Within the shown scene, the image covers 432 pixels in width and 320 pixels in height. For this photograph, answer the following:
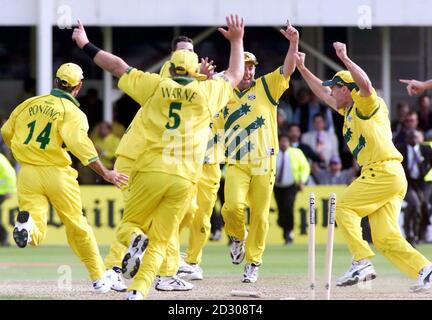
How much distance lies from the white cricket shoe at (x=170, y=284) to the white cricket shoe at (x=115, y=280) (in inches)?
14.8

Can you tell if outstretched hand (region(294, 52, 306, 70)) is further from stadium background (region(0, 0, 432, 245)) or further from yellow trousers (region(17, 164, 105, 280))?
stadium background (region(0, 0, 432, 245))

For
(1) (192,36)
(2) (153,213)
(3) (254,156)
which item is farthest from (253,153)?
(1) (192,36)

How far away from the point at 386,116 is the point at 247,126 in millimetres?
1940

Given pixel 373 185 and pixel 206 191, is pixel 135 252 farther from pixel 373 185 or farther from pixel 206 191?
pixel 206 191

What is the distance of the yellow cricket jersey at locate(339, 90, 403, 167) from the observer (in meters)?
15.0

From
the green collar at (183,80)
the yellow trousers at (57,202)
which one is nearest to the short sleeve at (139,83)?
the green collar at (183,80)

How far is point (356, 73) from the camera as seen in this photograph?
14.5 metres

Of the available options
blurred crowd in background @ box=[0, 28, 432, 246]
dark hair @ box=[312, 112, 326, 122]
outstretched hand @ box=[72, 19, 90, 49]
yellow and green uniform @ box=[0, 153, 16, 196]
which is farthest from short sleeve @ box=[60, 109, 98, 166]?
dark hair @ box=[312, 112, 326, 122]

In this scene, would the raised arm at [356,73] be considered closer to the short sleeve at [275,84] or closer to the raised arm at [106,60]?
the short sleeve at [275,84]

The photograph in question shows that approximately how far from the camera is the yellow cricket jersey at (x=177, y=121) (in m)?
12.8

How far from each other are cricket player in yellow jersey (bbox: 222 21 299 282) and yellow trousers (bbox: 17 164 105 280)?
238 cm

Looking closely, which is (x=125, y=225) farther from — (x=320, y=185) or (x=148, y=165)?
(x=320, y=185)

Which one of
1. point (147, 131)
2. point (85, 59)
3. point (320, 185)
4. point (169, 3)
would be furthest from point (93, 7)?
point (147, 131)
